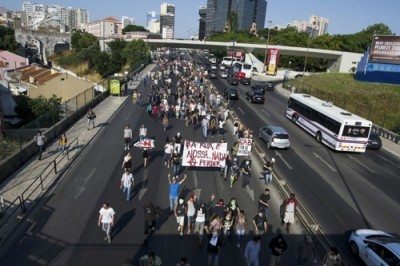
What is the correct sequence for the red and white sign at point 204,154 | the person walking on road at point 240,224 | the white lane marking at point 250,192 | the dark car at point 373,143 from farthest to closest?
the dark car at point 373,143 < the red and white sign at point 204,154 < the white lane marking at point 250,192 < the person walking on road at point 240,224

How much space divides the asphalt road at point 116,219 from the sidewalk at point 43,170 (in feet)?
1.86

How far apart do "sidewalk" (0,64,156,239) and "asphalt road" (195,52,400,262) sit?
12.8 m

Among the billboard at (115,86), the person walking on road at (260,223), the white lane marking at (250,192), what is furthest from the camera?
the billboard at (115,86)

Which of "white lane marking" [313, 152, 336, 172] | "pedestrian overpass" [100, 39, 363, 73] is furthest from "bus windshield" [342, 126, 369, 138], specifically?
"pedestrian overpass" [100, 39, 363, 73]

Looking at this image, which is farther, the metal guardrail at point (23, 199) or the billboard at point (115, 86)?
the billboard at point (115, 86)

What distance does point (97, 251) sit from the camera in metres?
13.0

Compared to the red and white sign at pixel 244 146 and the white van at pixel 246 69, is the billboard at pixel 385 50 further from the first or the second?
the red and white sign at pixel 244 146

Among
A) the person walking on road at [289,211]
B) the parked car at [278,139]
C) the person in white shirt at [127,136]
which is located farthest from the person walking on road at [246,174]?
the person in white shirt at [127,136]

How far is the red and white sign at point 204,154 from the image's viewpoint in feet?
65.4

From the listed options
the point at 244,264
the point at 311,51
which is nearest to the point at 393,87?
the point at 311,51

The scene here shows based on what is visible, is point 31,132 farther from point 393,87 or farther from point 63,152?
point 393,87

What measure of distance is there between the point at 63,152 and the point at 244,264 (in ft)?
47.8

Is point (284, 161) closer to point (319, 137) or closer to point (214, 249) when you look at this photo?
point (319, 137)

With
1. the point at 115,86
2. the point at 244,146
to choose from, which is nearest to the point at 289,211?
the point at 244,146
